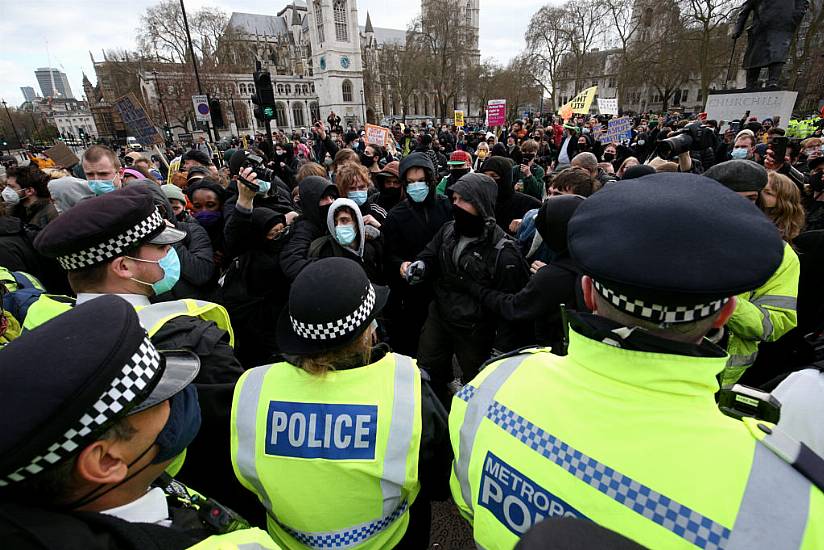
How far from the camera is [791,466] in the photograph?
0.84 m

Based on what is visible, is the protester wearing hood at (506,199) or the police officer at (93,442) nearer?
the police officer at (93,442)

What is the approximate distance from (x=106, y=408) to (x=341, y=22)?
7323cm

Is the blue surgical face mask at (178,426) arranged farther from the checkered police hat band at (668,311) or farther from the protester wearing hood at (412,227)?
the protester wearing hood at (412,227)

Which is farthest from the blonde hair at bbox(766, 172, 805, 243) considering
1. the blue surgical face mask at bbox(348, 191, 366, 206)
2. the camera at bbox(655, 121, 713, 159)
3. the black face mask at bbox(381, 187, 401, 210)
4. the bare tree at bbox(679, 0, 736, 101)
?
the bare tree at bbox(679, 0, 736, 101)

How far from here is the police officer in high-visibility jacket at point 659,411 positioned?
0.81 meters

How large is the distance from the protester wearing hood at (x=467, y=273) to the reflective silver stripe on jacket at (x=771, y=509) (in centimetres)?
196

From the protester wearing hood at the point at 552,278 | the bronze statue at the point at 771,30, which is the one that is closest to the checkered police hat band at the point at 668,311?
the protester wearing hood at the point at 552,278

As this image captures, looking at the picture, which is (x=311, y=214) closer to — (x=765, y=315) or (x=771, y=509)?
(x=765, y=315)

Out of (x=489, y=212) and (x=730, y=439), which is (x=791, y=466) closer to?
(x=730, y=439)

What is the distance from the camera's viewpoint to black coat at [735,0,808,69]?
12617 mm

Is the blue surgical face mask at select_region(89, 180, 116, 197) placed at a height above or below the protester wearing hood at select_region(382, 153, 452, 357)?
above

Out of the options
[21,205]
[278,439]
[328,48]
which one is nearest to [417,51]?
[328,48]

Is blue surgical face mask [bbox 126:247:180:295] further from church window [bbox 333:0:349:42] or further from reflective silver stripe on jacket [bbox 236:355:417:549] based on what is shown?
church window [bbox 333:0:349:42]

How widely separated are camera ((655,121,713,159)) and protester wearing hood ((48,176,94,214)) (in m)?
6.08
